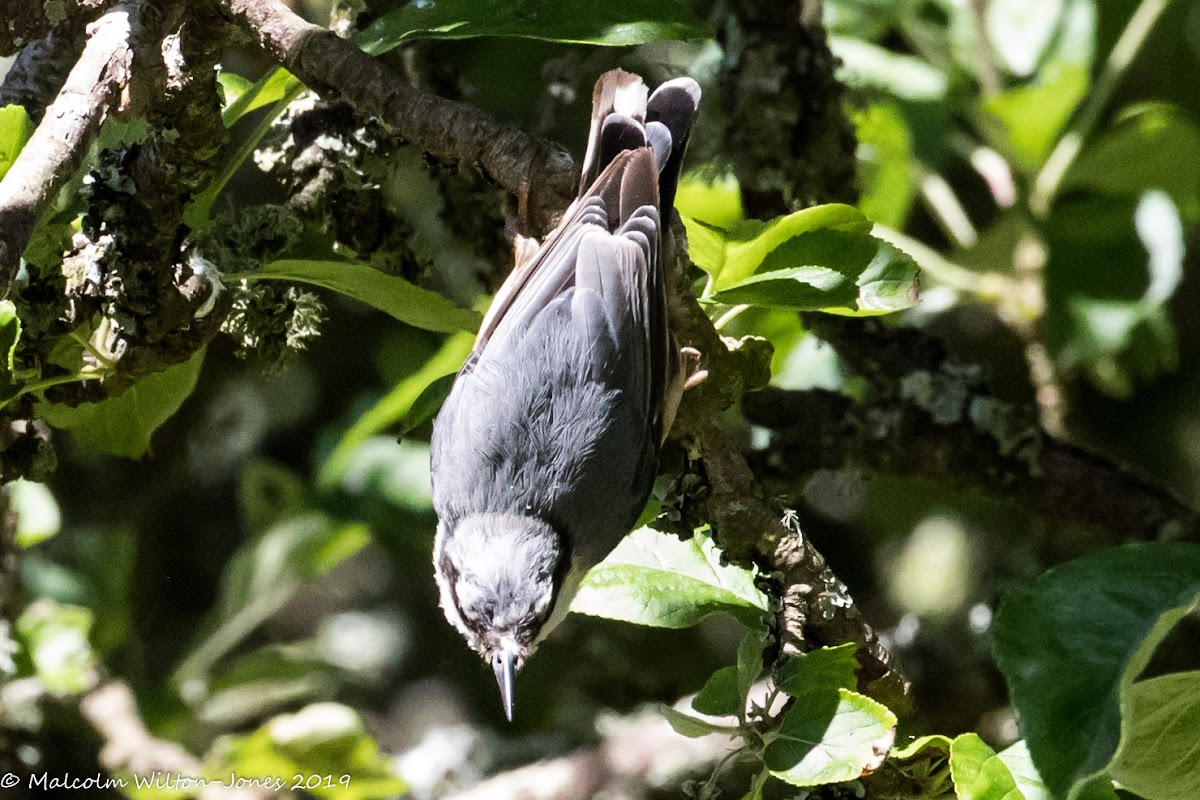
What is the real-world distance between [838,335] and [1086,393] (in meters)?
1.53

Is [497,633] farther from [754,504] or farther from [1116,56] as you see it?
[1116,56]

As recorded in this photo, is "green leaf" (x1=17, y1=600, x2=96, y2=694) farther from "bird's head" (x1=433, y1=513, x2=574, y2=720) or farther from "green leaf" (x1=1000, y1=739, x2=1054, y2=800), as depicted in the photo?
"green leaf" (x1=1000, y1=739, x2=1054, y2=800)

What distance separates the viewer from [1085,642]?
1.45m

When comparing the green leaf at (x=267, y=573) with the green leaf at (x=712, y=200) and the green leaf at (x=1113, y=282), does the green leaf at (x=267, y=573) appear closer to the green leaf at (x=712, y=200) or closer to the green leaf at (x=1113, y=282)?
the green leaf at (x=712, y=200)

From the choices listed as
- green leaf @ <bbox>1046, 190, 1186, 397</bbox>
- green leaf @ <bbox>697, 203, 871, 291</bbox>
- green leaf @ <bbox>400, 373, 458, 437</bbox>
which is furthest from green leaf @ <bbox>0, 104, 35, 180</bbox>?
green leaf @ <bbox>1046, 190, 1186, 397</bbox>

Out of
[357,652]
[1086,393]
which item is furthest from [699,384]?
[1086,393]

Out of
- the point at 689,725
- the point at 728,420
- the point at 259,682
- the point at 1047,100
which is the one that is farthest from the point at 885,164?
the point at 259,682

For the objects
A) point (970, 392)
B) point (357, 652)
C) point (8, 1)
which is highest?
point (8, 1)

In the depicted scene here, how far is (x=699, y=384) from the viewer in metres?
1.57

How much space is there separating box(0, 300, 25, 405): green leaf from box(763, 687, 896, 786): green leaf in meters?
0.98

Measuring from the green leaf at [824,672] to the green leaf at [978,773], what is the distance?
0.14 metres

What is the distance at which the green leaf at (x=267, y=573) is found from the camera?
267 cm

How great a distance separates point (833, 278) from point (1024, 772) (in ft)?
1.99

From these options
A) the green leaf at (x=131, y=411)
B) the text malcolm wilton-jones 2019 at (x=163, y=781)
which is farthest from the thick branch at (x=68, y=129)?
the text malcolm wilton-jones 2019 at (x=163, y=781)
